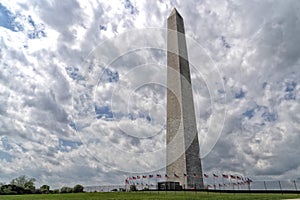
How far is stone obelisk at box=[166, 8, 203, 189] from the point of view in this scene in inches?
1594

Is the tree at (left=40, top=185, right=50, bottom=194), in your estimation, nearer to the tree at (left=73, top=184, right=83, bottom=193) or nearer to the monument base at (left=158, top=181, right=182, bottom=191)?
the tree at (left=73, top=184, right=83, bottom=193)

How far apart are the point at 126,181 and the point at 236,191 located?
1568cm

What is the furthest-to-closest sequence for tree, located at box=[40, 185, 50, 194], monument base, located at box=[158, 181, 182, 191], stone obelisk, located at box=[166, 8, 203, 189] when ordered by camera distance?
Result: tree, located at box=[40, 185, 50, 194], stone obelisk, located at box=[166, 8, 203, 189], monument base, located at box=[158, 181, 182, 191]

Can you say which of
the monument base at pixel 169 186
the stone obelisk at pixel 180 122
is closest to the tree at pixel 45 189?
the monument base at pixel 169 186

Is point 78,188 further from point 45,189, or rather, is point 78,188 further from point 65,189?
point 45,189

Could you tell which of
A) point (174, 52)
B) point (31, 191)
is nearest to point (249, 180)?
point (174, 52)

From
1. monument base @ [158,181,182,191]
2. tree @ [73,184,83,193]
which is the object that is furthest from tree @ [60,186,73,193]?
monument base @ [158,181,182,191]

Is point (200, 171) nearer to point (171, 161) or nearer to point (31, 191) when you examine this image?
point (171, 161)

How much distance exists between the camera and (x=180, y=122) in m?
42.0

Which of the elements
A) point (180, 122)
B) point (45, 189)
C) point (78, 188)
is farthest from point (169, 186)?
point (45, 189)

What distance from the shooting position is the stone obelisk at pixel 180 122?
40.5m

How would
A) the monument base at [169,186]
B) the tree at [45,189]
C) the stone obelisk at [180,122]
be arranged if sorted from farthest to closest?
the tree at [45,189] < the stone obelisk at [180,122] < the monument base at [169,186]

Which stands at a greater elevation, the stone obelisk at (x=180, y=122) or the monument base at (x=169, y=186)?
the stone obelisk at (x=180, y=122)

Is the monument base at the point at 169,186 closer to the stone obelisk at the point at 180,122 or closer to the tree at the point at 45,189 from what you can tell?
the stone obelisk at the point at 180,122
